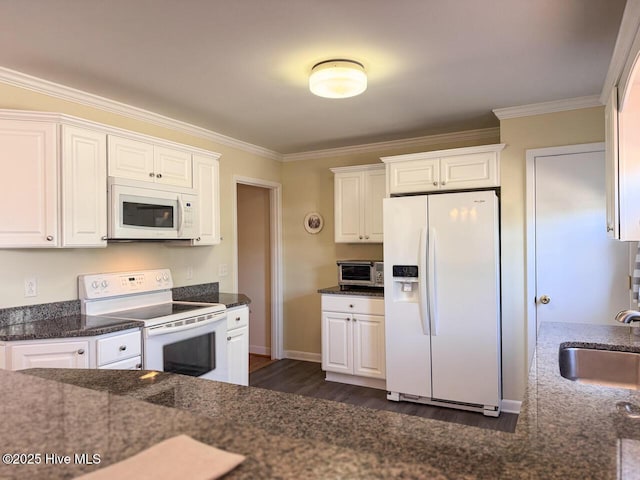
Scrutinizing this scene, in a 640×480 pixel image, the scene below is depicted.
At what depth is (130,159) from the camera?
304 centimetres

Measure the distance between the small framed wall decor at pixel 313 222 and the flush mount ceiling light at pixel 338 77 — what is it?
2448mm

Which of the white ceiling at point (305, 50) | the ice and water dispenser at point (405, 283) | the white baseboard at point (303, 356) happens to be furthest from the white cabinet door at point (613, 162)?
the white baseboard at point (303, 356)

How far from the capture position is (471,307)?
3.42 m

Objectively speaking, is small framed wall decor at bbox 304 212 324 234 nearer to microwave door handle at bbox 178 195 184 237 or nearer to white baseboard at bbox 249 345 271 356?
white baseboard at bbox 249 345 271 356

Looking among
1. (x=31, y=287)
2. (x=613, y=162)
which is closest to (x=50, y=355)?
(x=31, y=287)

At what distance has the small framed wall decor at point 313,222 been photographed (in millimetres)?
5008

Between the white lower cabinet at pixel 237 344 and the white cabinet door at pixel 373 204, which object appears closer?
the white lower cabinet at pixel 237 344

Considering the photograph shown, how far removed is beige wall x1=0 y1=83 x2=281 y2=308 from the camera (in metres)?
2.68

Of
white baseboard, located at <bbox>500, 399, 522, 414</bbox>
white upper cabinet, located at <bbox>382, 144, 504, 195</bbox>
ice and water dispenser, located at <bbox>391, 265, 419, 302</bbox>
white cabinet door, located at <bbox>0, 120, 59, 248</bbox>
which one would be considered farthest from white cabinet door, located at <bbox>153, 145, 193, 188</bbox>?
white baseboard, located at <bbox>500, 399, 522, 414</bbox>

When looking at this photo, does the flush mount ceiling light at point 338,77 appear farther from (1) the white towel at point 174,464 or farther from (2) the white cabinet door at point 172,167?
(1) the white towel at point 174,464

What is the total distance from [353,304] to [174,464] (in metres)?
3.41

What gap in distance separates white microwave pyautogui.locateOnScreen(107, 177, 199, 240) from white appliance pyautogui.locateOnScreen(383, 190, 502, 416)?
1.65m

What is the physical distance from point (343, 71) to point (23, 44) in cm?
172

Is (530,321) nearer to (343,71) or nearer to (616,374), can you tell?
(616,374)
